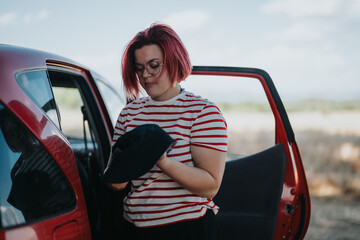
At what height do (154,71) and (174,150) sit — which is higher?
(154,71)

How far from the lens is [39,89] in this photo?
1566mm

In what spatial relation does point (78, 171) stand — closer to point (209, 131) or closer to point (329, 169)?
point (209, 131)

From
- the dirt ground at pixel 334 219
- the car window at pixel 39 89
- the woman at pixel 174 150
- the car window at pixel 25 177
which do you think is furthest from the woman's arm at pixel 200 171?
the dirt ground at pixel 334 219

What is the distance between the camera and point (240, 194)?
2695mm

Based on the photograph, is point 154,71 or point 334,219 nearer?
point 154,71

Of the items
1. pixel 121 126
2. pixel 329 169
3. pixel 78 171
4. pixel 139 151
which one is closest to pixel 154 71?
pixel 121 126

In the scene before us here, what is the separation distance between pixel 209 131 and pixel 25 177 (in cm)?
75

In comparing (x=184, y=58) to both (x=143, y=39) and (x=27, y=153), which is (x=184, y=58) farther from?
(x=27, y=153)

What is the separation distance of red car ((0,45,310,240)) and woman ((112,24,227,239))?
273 mm

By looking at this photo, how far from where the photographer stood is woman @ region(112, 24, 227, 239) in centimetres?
150

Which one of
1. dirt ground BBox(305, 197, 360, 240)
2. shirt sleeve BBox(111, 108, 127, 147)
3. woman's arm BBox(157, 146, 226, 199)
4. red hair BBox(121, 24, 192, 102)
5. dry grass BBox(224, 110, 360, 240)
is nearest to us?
woman's arm BBox(157, 146, 226, 199)

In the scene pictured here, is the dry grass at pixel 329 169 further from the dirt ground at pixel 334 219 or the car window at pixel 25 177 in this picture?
the car window at pixel 25 177

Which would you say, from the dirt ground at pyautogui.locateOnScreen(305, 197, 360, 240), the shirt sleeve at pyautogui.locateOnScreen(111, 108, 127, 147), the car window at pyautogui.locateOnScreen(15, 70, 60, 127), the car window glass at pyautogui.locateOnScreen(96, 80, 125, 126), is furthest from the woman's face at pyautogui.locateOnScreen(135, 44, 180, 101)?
the dirt ground at pyautogui.locateOnScreen(305, 197, 360, 240)

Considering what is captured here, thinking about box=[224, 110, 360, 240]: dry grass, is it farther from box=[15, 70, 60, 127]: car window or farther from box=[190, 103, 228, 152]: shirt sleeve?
box=[15, 70, 60, 127]: car window
